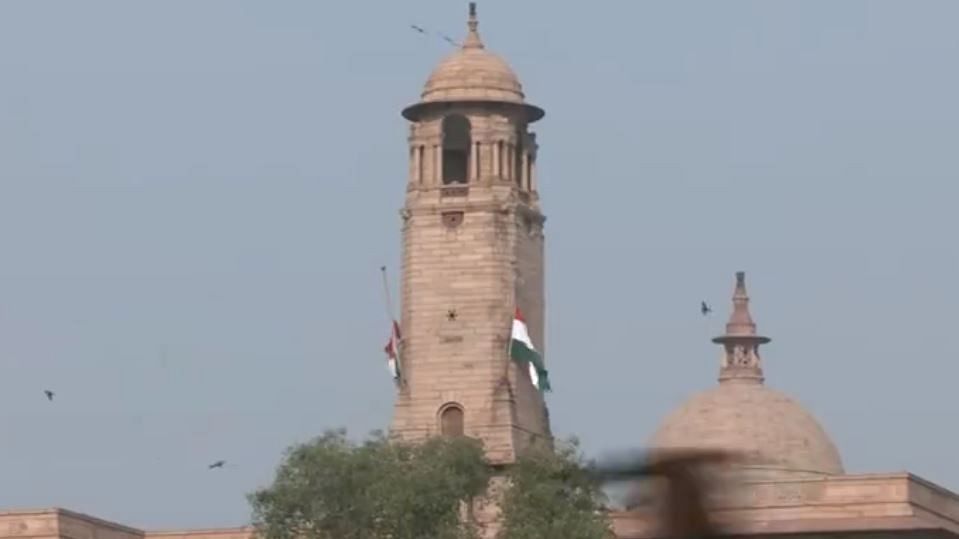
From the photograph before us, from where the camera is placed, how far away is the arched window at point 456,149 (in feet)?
328

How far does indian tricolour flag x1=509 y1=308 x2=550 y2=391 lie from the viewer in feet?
324

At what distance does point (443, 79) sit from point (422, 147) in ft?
7.95

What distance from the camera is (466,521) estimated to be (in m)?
69.5

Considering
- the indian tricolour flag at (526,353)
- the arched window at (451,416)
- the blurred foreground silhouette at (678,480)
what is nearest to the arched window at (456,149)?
the indian tricolour flag at (526,353)

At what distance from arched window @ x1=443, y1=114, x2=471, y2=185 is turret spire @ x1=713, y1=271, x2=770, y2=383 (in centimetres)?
2826

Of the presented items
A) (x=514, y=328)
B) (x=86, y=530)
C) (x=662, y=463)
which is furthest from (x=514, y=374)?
(x=662, y=463)

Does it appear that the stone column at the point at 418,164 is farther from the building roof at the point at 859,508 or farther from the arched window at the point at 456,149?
the building roof at the point at 859,508

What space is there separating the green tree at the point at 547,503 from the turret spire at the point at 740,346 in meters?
61.1

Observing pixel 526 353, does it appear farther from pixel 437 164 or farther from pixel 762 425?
pixel 762 425

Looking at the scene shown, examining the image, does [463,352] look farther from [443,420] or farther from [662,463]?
[662,463]

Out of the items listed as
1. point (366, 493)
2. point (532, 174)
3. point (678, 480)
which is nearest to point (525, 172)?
point (532, 174)

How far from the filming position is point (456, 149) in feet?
332

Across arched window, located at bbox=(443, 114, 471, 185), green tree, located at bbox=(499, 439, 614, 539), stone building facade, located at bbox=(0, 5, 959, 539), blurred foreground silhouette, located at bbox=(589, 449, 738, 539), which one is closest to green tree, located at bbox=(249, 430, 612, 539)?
green tree, located at bbox=(499, 439, 614, 539)

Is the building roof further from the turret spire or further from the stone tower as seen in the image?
the turret spire
